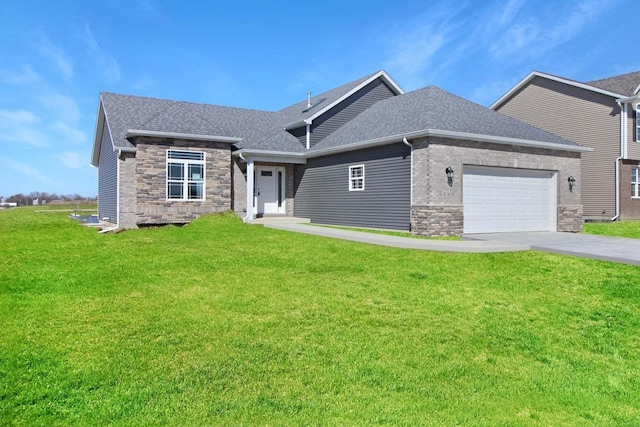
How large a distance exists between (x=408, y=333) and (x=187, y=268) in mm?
5141

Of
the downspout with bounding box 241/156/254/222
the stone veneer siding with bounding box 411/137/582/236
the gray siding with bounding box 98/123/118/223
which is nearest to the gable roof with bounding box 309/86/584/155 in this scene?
the stone veneer siding with bounding box 411/137/582/236

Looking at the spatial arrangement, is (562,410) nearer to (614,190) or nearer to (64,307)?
(64,307)

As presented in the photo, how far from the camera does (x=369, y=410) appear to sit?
3.64 meters

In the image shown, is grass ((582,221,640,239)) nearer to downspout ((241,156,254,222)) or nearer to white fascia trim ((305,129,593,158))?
white fascia trim ((305,129,593,158))

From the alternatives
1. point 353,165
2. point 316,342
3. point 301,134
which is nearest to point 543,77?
point 301,134

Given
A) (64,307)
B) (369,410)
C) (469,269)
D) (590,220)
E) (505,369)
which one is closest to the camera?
(369,410)

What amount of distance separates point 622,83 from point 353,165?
16637mm

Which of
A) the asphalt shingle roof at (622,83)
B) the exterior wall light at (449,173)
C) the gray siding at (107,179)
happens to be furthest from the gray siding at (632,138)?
the gray siding at (107,179)

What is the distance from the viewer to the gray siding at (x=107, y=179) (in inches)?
792

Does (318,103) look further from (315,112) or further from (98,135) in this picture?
(98,135)

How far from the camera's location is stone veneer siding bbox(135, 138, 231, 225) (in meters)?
17.5

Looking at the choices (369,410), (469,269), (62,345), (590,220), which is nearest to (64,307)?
(62,345)

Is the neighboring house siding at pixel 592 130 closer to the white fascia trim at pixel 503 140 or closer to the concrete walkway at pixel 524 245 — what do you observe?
the white fascia trim at pixel 503 140

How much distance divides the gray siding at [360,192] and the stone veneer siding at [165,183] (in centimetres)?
372
